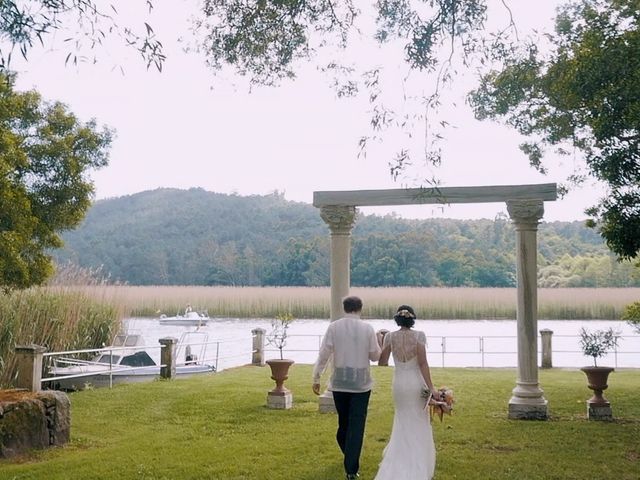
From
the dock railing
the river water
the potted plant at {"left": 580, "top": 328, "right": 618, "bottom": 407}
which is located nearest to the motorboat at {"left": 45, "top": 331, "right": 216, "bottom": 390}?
the dock railing

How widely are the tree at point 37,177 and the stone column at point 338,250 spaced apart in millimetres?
4934

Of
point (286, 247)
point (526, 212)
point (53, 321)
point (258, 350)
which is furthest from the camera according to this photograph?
point (286, 247)

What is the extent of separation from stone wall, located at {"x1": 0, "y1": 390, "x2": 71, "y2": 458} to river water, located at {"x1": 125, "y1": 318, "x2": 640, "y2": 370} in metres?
7.97

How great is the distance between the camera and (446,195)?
10742 millimetres

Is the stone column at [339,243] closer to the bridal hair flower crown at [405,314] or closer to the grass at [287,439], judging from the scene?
the grass at [287,439]

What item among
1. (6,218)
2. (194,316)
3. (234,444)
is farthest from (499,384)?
(194,316)

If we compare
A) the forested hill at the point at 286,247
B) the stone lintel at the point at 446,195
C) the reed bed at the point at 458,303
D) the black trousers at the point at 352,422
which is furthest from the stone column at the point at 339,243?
the forested hill at the point at 286,247

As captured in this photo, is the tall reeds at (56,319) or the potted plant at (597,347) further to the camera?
the tall reeds at (56,319)

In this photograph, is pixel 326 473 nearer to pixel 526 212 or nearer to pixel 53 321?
pixel 526 212

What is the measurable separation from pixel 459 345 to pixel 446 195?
16.8 meters

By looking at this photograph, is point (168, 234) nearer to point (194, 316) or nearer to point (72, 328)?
point (194, 316)

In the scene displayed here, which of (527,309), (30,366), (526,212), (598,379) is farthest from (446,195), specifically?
(30,366)

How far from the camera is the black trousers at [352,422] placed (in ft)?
22.4

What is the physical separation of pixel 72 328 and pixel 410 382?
10.9 metres
